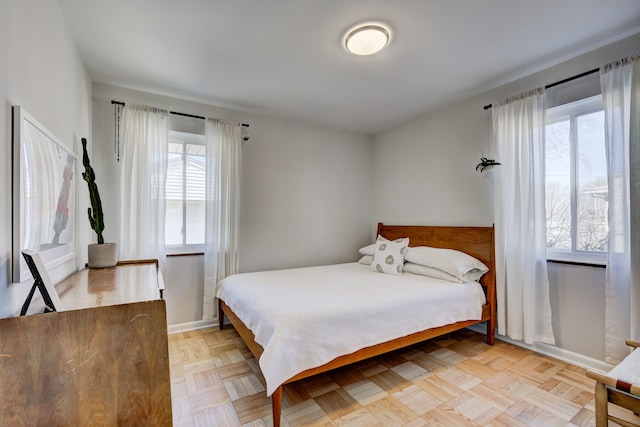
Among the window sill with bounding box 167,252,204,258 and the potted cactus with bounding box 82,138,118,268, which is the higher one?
the potted cactus with bounding box 82,138,118,268

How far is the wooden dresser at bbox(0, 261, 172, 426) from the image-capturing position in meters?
0.93

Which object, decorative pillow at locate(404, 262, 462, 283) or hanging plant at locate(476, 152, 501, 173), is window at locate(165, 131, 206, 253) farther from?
hanging plant at locate(476, 152, 501, 173)

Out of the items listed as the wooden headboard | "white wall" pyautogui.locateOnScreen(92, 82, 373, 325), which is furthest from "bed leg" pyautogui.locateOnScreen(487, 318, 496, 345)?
"white wall" pyautogui.locateOnScreen(92, 82, 373, 325)

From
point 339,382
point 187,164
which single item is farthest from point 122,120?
point 339,382

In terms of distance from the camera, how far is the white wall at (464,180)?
2314 millimetres

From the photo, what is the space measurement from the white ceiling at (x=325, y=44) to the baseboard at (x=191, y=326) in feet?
8.18

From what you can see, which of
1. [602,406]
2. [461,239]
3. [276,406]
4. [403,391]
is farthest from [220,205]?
[602,406]

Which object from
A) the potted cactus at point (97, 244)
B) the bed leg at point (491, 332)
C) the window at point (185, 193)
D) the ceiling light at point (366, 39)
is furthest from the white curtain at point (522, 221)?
the potted cactus at point (97, 244)

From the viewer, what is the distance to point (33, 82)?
1373 mm

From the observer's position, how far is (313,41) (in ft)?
7.02

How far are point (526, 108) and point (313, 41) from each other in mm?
1998

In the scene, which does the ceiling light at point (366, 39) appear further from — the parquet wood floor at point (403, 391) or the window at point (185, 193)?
the parquet wood floor at point (403, 391)

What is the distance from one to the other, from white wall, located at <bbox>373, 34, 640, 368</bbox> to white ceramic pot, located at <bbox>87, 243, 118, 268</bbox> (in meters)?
3.24

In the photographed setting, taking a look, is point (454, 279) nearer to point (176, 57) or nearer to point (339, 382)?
point (339, 382)
